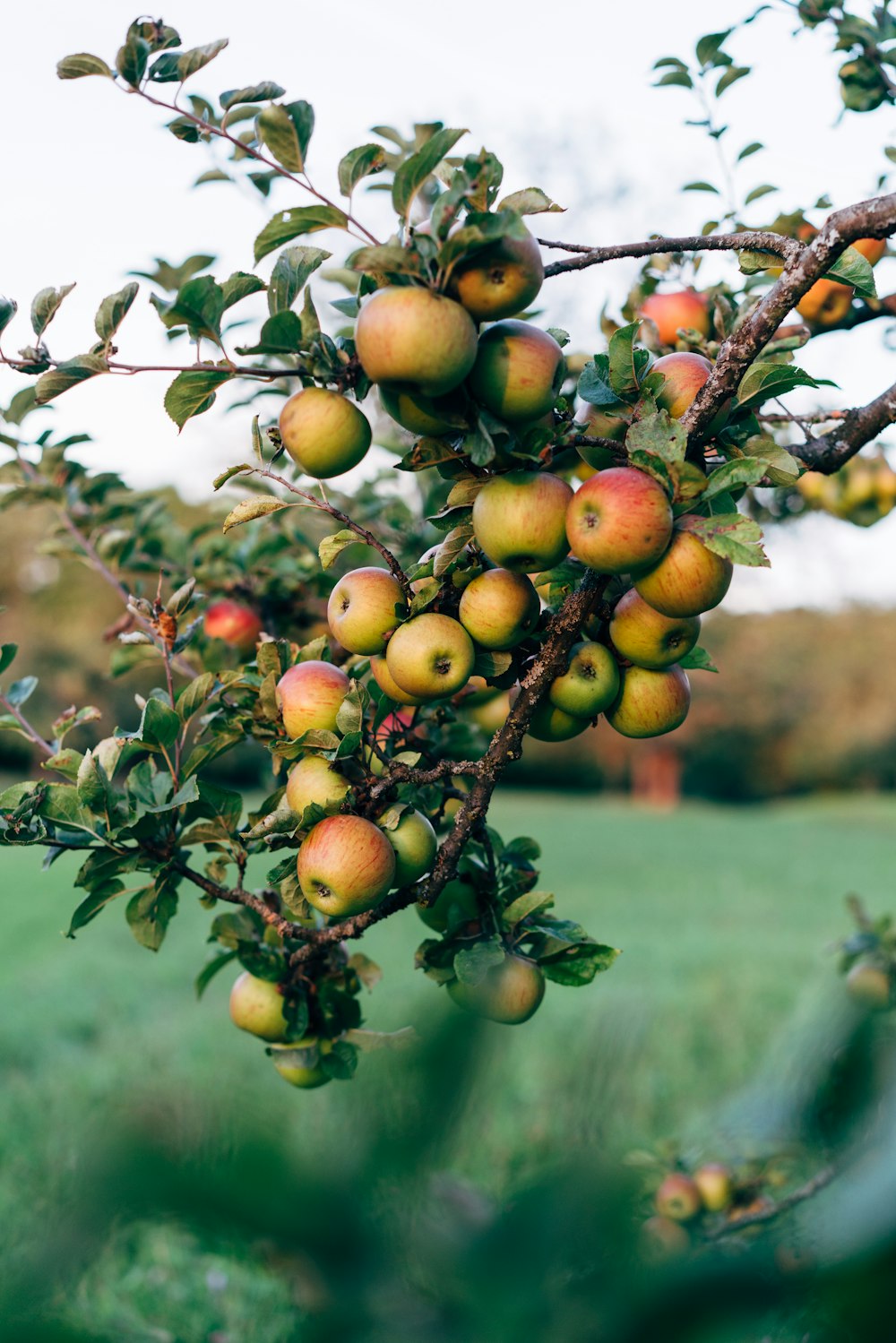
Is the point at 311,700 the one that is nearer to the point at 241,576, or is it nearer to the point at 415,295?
the point at 415,295

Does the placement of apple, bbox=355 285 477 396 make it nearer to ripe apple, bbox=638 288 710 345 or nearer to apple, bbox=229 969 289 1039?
apple, bbox=229 969 289 1039

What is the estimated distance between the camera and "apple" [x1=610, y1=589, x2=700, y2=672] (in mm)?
765

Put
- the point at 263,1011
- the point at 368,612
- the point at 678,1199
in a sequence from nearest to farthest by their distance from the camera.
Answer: the point at 368,612
the point at 263,1011
the point at 678,1199

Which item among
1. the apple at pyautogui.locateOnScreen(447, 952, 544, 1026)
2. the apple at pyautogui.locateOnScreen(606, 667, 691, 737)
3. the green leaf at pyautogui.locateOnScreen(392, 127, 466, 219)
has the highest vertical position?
the green leaf at pyautogui.locateOnScreen(392, 127, 466, 219)

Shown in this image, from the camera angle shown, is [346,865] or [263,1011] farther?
[263,1011]

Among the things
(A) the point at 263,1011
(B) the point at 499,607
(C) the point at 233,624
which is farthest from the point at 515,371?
(C) the point at 233,624

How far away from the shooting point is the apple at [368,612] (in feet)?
2.66

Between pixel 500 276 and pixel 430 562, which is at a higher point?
pixel 500 276

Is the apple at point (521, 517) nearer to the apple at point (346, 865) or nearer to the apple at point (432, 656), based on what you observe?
the apple at point (432, 656)

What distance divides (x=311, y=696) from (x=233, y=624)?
2.81 feet

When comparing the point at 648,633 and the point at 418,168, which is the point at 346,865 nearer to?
the point at 648,633

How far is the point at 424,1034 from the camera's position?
0.69 meters

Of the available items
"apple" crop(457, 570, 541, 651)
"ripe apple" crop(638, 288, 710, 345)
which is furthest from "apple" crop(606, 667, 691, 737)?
"ripe apple" crop(638, 288, 710, 345)

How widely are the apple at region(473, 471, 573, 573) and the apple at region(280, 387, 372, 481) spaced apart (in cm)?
10
